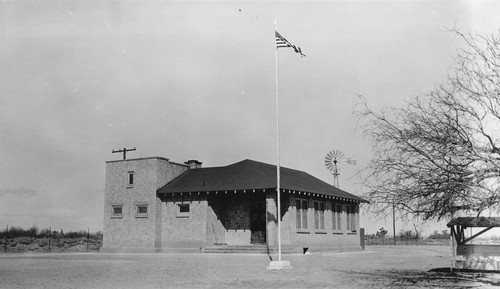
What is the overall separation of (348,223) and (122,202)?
16069 mm

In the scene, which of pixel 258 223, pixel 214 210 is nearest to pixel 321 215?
pixel 258 223

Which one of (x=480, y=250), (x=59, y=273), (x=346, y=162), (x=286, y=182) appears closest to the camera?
→ (x=480, y=250)

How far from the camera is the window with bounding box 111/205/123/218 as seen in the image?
3669cm

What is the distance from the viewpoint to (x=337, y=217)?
37.6 meters

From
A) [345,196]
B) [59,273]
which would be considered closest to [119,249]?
[345,196]

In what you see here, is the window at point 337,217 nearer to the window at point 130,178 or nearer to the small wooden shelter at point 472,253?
the window at point 130,178

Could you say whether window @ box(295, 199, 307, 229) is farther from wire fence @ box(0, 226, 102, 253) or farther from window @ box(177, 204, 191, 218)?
wire fence @ box(0, 226, 102, 253)

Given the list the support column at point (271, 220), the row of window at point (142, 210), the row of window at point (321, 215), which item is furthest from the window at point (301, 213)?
the row of window at point (142, 210)

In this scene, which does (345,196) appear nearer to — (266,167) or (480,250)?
(266,167)

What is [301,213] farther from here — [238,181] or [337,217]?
[337,217]

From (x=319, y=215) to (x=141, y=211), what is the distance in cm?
1173

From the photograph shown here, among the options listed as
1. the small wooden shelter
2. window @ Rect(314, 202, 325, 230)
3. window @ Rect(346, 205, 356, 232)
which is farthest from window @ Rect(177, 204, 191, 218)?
the small wooden shelter

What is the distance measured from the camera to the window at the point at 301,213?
32469mm

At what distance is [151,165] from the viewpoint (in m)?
35.7
